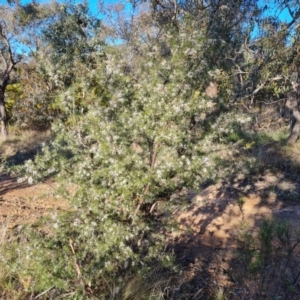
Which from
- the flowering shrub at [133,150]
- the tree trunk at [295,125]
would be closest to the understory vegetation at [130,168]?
the flowering shrub at [133,150]

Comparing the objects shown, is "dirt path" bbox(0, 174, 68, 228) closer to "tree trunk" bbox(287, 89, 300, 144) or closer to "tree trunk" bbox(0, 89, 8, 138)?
"tree trunk" bbox(287, 89, 300, 144)

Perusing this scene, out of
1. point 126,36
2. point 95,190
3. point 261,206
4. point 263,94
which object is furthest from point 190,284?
point 126,36

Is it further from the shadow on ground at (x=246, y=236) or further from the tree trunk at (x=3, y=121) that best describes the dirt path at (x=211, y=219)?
the tree trunk at (x=3, y=121)

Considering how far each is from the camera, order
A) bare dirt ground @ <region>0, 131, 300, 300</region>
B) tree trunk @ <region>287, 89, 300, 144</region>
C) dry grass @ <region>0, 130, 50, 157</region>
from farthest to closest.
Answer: dry grass @ <region>0, 130, 50, 157</region> < tree trunk @ <region>287, 89, 300, 144</region> < bare dirt ground @ <region>0, 131, 300, 300</region>

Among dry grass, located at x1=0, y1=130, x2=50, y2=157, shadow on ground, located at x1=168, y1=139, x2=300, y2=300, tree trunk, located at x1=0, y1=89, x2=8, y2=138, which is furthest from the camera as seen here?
tree trunk, located at x1=0, y1=89, x2=8, y2=138

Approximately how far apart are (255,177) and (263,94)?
854 cm

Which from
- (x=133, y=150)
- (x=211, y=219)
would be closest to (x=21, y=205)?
(x=211, y=219)

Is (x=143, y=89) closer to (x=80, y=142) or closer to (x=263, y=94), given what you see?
(x=80, y=142)

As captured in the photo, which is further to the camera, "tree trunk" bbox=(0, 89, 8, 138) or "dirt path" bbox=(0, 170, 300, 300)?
"tree trunk" bbox=(0, 89, 8, 138)

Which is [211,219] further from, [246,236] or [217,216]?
[246,236]

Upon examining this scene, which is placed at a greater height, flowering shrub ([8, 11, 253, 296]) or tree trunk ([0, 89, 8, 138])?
tree trunk ([0, 89, 8, 138])

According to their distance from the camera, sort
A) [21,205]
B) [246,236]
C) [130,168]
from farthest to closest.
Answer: [21,205] < [246,236] < [130,168]

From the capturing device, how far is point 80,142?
259 centimetres

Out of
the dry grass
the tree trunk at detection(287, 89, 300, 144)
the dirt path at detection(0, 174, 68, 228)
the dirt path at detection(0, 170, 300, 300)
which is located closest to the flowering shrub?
the dirt path at detection(0, 170, 300, 300)
